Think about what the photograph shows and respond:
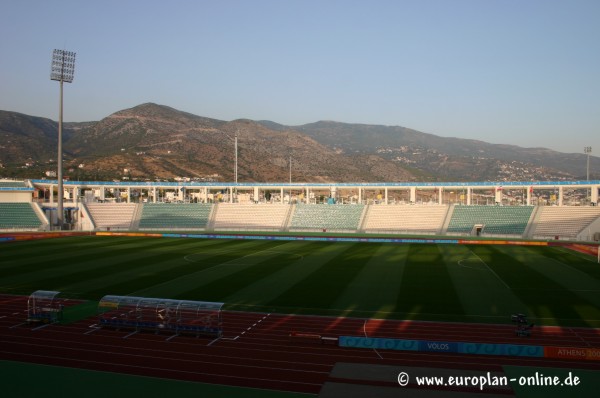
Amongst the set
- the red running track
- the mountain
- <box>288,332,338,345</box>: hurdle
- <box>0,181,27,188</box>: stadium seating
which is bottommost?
the red running track

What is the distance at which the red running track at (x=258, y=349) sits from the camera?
502 inches

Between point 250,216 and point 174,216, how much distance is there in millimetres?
9916

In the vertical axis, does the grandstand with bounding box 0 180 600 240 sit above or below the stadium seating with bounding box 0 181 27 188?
below

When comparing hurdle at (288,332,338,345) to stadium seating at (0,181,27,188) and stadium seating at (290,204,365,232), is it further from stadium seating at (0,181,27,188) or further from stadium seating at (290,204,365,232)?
stadium seating at (0,181,27,188)

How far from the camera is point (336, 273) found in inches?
1107

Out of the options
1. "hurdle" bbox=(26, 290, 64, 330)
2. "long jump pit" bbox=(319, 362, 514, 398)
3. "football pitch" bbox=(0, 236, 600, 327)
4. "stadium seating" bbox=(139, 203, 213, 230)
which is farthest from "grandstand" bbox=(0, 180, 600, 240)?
"long jump pit" bbox=(319, 362, 514, 398)

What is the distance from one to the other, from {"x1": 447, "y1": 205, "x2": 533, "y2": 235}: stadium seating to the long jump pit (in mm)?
45224

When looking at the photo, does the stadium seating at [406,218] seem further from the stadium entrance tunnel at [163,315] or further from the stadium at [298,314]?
the stadium entrance tunnel at [163,315]

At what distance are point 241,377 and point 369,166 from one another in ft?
530

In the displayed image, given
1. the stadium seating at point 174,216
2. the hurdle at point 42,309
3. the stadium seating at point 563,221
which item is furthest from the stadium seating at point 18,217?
the stadium seating at point 563,221

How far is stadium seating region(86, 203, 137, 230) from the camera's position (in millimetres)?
59375

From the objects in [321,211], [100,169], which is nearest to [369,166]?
[100,169]

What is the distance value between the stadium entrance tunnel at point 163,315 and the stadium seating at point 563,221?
1826 inches

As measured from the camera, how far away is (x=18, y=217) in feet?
180
